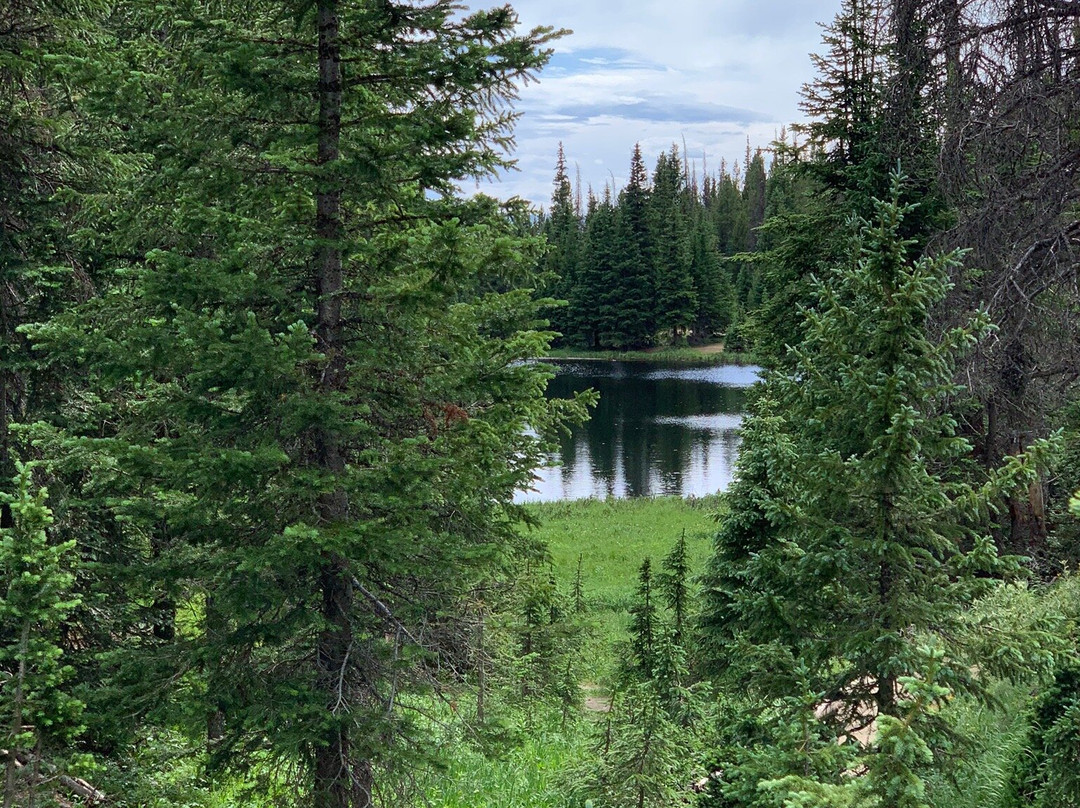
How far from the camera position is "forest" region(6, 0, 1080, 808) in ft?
13.7

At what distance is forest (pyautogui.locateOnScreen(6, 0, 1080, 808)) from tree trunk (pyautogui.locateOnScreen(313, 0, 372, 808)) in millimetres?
25

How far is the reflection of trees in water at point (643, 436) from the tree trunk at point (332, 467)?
19.8 m

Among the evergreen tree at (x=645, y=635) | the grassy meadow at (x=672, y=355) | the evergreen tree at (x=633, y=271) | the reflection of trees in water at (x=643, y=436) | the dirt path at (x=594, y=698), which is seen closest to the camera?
the evergreen tree at (x=645, y=635)

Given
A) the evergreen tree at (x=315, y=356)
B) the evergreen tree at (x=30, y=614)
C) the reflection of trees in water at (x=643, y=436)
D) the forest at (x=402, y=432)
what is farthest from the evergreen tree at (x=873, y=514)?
the reflection of trees in water at (x=643, y=436)

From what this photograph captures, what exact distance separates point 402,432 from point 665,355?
6391cm

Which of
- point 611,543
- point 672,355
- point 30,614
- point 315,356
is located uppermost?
point 672,355

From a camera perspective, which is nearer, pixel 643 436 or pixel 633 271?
pixel 643 436

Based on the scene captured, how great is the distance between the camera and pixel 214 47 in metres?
5.20

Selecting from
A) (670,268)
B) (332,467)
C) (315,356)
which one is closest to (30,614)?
(315,356)

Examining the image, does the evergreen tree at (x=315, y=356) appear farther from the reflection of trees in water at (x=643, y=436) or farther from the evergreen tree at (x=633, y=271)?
the evergreen tree at (x=633, y=271)

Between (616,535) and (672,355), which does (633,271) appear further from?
(616,535)

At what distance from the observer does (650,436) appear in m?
41.1

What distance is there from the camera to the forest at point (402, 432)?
13.7 feet

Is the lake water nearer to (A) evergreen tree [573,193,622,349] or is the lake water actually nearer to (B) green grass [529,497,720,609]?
(B) green grass [529,497,720,609]
